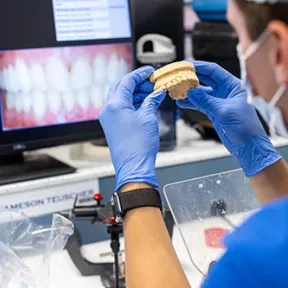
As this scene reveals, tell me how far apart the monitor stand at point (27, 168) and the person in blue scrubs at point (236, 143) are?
1.32ft

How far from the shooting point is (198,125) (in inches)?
79.3

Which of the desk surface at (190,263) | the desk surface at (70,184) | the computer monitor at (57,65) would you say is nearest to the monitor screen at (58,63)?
the computer monitor at (57,65)

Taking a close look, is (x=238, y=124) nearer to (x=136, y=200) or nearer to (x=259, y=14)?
(x=136, y=200)

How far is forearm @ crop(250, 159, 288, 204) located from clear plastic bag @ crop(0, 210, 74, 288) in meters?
0.40

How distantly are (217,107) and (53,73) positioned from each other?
559 mm

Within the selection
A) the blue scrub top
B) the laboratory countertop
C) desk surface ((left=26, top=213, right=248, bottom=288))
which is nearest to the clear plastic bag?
desk surface ((left=26, top=213, right=248, bottom=288))

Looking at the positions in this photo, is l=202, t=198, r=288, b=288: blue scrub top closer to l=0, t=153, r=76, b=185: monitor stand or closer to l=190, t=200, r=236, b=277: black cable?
l=190, t=200, r=236, b=277: black cable

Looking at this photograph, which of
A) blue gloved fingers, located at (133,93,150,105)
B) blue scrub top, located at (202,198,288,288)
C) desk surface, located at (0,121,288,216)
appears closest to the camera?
blue scrub top, located at (202,198,288,288)

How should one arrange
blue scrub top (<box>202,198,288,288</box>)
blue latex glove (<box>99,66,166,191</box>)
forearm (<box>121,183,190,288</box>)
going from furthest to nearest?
blue latex glove (<box>99,66,166,191</box>)
forearm (<box>121,183,190,288</box>)
blue scrub top (<box>202,198,288,288</box>)

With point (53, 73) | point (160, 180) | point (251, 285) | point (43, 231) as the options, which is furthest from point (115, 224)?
point (251, 285)

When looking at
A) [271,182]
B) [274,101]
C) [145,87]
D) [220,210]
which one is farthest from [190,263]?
[274,101]

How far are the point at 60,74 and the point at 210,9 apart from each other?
67 centimetres

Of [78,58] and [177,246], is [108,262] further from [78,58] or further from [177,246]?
[78,58]

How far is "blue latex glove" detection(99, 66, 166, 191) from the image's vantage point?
1.10 metres
